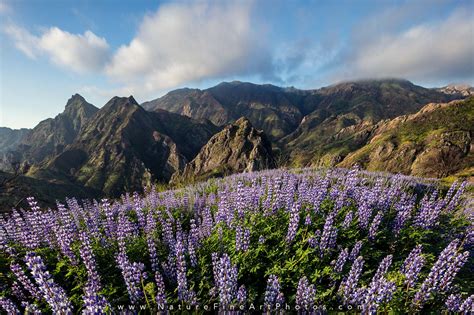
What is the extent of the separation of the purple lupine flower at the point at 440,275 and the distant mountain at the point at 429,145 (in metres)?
104

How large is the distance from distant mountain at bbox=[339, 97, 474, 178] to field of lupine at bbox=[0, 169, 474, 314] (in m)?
102

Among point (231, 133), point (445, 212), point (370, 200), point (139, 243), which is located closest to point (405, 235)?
point (370, 200)

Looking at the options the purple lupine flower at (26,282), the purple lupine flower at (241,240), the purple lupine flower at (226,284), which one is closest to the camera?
the purple lupine flower at (226,284)

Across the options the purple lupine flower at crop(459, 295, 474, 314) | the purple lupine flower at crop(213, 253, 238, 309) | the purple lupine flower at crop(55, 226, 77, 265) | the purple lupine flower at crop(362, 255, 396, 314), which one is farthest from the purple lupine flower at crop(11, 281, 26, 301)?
the purple lupine flower at crop(459, 295, 474, 314)

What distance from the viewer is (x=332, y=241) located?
23.6ft

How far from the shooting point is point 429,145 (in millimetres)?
121438

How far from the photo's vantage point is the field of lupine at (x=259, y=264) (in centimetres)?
555

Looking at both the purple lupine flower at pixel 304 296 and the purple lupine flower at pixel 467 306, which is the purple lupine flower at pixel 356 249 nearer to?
the purple lupine flower at pixel 304 296

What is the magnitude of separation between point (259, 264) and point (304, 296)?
152 cm

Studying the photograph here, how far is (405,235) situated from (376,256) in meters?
1.88

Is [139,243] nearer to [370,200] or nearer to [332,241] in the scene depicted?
[332,241]

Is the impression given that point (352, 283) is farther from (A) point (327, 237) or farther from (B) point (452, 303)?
(B) point (452, 303)

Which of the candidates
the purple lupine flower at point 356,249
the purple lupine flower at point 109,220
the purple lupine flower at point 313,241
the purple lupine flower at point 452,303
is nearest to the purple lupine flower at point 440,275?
the purple lupine flower at point 452,303

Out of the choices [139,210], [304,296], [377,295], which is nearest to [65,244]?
[139,210]
